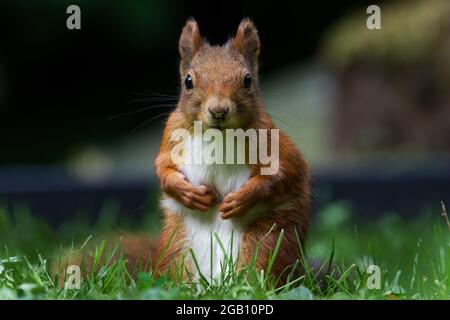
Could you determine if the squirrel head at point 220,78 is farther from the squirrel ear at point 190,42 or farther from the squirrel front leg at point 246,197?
the squirrel front leg at point 246,197

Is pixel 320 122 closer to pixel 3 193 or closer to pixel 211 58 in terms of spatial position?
pixel 3 193

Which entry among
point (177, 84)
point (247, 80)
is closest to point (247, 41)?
point (247, 80)

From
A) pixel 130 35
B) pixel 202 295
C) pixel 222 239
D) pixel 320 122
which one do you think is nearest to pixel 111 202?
pixel 130 35

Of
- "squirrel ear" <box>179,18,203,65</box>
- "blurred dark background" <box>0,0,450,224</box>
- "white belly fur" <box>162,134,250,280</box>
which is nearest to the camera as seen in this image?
"white belly fur" <box>162,134,250,280</box>

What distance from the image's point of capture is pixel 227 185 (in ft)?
8.48

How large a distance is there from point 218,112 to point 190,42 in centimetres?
35

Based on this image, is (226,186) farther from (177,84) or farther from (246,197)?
(177,84)

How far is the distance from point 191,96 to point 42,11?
12.1 feet

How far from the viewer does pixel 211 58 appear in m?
2.61

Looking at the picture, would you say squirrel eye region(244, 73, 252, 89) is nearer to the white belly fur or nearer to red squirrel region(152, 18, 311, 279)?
red squirrel region(152, 18, 311, 279)

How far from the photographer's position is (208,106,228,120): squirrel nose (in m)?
2.46

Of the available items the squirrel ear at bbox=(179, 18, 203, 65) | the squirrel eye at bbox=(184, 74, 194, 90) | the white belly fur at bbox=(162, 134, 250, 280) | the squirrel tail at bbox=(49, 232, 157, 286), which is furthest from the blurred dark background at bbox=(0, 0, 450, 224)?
the white belly fur at bbox=(162, 134, 250, 280)

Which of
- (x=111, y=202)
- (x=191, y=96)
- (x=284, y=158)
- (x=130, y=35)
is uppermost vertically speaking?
(x=130, y=35)

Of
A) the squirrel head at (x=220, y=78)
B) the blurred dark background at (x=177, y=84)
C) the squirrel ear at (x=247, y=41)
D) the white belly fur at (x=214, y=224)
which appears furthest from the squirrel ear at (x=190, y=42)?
the blurred dark background at (x=177, y=84)
